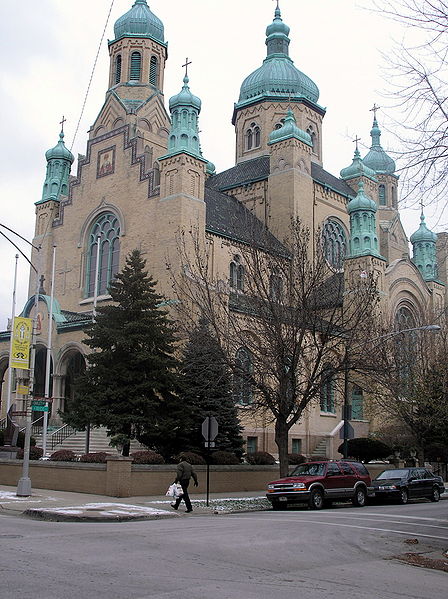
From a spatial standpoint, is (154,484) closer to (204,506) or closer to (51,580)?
(204,506)

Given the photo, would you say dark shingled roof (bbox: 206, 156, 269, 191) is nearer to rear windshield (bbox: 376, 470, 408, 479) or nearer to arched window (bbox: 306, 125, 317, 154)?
arched window (bbox: 306, 125, 317, 154)

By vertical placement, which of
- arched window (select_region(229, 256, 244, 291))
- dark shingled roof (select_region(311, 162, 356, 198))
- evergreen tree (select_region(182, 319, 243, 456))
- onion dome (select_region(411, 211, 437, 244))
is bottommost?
evergreen tree (select_region(182, 319, 243, 456))

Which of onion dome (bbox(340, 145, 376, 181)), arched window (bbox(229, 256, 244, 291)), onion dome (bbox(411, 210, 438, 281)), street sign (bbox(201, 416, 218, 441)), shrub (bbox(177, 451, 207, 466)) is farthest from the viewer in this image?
onion dome (bbox(340, 145, 376, 181))

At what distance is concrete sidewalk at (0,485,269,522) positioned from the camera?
17.5 metres

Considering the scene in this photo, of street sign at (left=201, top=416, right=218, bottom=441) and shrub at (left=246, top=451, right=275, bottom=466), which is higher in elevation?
street sign at (left=201, top=416, right=218, bottom=441)

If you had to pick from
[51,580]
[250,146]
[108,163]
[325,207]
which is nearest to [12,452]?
[108,163]

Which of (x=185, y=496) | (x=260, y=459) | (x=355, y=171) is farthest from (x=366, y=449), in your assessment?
(x=355, y=171)

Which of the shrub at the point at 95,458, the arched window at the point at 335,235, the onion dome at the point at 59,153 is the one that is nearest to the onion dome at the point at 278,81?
the arched window at the point at 335,235

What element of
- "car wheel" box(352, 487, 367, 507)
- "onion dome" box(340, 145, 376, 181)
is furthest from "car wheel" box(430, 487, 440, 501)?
"onion dome" box(340, 145, 376, 181)

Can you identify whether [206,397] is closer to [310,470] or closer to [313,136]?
[310,470]

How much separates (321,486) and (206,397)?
24.9 feet

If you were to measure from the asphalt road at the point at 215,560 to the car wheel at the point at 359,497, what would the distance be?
6.64m

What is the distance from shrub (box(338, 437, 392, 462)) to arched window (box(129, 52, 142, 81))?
2718 cm

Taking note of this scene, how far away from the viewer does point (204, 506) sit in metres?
21.8
